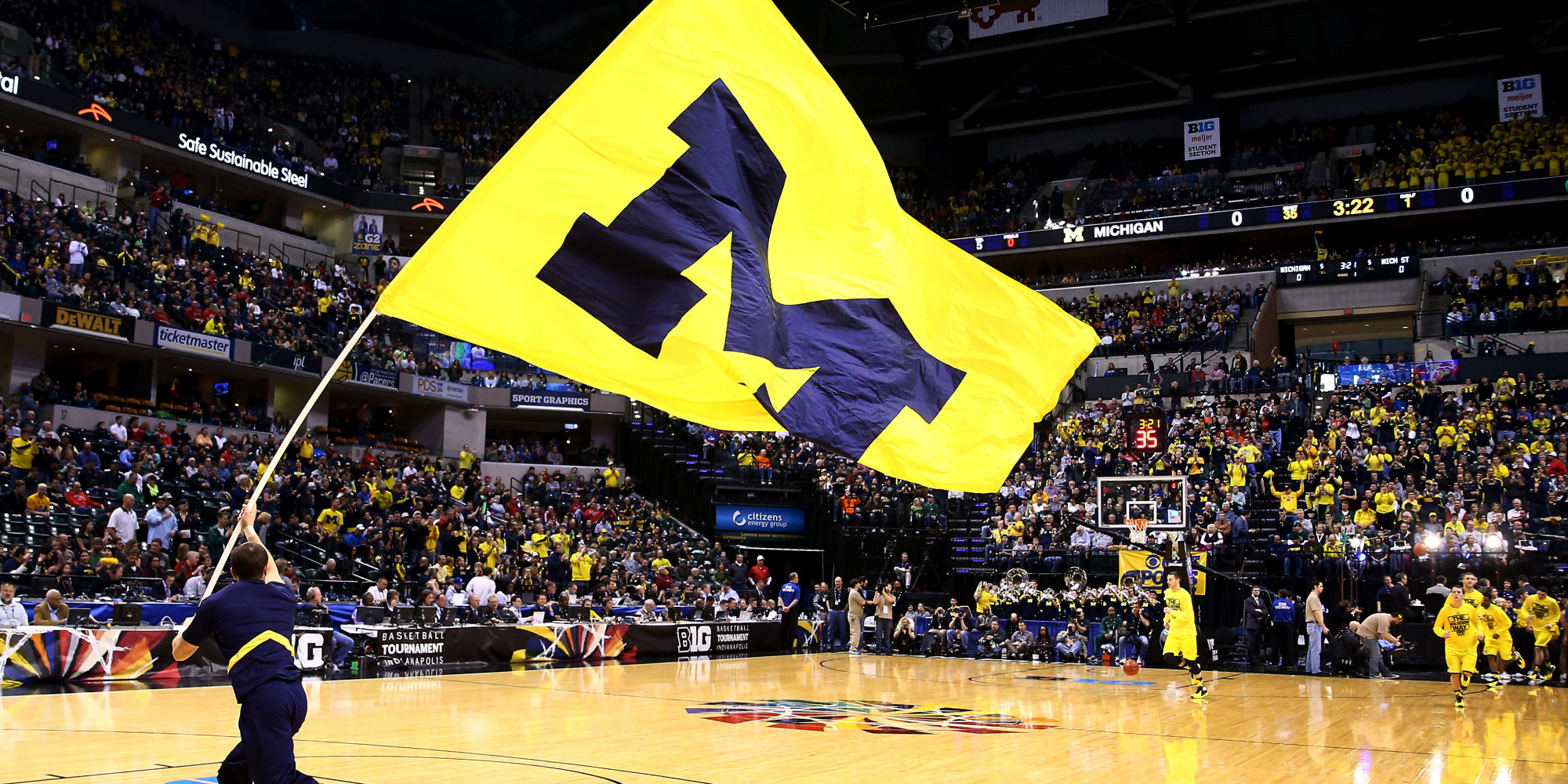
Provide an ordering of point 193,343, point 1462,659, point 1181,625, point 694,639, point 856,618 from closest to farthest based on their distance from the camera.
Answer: point 1462,659
point 1181,625
point 694,639
point 856,618
point 193,343

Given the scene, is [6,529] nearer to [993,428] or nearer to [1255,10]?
[993,428]

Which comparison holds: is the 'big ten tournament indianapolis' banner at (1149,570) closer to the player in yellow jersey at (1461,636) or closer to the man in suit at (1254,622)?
the man in suit at (1254,622)

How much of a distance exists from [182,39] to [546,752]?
44453 mm

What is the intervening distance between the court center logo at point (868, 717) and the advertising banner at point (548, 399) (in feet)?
97.2

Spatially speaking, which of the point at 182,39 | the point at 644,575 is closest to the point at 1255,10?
the point at 644,575

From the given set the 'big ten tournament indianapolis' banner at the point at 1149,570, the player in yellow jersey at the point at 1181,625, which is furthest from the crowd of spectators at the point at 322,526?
the player in yellow jersey at the point at 1181,625

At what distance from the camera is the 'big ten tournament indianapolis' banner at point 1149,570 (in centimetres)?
2652

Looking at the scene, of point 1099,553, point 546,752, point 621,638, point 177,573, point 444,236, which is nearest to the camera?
point 444,236

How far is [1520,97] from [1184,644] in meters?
38.5

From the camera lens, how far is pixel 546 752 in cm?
1084

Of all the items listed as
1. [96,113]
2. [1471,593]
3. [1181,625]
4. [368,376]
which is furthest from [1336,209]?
[96,113]

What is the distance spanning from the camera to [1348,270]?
4544 centimetres

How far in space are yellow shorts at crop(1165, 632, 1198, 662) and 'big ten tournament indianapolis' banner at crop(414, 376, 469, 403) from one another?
1172 inches

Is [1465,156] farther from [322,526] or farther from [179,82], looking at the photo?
[179,82]
